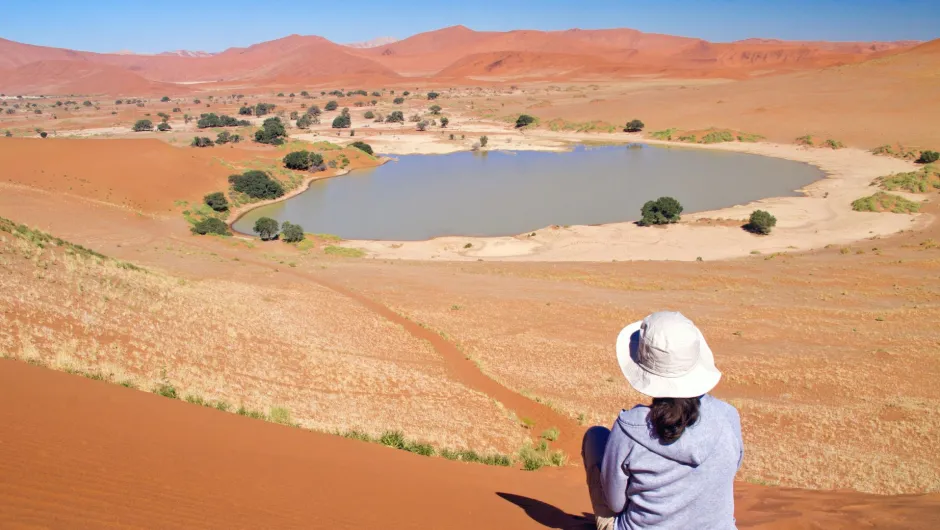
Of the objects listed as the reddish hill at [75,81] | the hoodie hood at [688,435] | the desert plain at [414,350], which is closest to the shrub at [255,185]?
the desert plain at [414,350]

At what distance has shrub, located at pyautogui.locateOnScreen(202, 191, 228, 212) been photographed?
3912 centimetres

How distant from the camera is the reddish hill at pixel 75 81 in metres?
135

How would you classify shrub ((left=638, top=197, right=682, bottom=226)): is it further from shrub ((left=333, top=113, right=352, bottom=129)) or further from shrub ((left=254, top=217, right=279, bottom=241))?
shrub ((left=333, top=113, right=352, bottom=129))

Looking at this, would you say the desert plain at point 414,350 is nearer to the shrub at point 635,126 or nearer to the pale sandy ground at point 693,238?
the pale sandy ground at point 693,238

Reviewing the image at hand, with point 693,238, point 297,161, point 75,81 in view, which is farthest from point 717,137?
point 75,81

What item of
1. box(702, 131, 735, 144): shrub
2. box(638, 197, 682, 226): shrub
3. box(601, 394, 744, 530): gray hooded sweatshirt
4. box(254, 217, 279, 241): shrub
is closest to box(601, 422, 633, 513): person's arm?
box(601, 394, 744, 530): gray hooded sweatshirt

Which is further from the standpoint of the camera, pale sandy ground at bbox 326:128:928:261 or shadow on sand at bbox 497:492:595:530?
pale sandy ground at bbox 326:128:928:261

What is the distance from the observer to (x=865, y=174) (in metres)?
48.9

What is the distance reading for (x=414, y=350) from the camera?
14.9m

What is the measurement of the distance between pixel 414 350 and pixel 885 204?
3535 cm

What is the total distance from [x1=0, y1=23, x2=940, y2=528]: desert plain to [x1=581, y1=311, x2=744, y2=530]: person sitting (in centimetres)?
195

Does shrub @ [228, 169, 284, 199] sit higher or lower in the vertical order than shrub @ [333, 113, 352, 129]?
lower

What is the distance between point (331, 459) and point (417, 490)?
4.03ft

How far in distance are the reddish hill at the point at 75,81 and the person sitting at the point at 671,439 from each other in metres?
146
